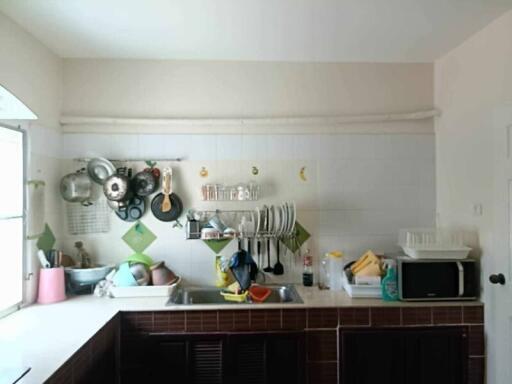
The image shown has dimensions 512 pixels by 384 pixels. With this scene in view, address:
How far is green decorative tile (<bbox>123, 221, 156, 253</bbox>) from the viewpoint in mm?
2529

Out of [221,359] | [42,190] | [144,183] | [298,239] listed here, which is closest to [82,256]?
[42,190]

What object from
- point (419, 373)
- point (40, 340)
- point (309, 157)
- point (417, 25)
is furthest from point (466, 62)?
point (40, 340)

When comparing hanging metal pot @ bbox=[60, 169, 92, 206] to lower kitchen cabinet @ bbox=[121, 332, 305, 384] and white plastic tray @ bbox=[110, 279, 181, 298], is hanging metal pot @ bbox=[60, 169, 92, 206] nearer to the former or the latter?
white plastic tray @ bbox=[110, 279, 181, 298]

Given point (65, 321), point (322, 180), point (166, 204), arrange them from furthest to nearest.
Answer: point (322, 180) → point (166, 204) → point (65, 321)

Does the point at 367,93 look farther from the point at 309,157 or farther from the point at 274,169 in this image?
the point at 274,169

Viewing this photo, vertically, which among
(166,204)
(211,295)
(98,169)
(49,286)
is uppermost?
(98,169)

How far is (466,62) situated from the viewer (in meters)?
2.26

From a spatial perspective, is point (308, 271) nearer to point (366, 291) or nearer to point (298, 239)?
point (298, 239)

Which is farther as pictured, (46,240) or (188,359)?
(46,240)

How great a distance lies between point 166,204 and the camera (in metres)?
2.48

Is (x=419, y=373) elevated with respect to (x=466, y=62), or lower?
lower

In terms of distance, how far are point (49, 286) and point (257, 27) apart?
6.14ft

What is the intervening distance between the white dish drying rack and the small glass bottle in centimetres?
60

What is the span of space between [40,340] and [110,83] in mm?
1641
